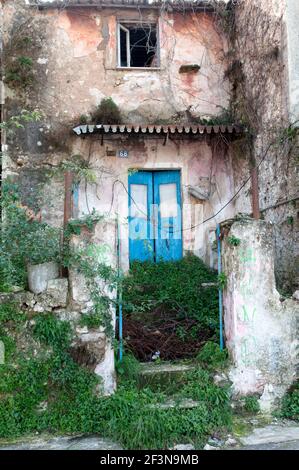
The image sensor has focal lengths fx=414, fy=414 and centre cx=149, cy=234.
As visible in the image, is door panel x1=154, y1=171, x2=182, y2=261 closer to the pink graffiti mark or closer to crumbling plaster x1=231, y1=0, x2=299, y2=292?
crumbling plaster x1=231, y1=0, x2=299, y2=292

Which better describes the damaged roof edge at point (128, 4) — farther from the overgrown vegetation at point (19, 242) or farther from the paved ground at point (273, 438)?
the paved ground at point (273, 438)

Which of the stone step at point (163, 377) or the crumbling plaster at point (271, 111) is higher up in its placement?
the crumbling plaster at point (271, 111)

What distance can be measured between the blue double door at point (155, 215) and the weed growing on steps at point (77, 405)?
445 centimetres

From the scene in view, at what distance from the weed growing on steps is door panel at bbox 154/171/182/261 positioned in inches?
180

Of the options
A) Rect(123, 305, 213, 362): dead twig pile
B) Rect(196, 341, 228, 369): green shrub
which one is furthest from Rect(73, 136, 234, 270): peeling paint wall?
Rect(196, 341, 228, 369): green shrub

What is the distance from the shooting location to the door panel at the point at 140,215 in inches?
352

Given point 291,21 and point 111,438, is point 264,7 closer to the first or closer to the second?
point 291,21

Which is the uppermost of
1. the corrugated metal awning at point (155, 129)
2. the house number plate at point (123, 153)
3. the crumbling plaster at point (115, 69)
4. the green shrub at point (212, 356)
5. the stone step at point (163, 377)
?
the crumbling plaster at point (115, 69)

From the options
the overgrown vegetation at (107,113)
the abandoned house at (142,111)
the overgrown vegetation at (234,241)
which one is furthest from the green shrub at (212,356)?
the overgrown vegetation at (107,113)

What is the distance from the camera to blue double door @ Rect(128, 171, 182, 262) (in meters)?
8.97

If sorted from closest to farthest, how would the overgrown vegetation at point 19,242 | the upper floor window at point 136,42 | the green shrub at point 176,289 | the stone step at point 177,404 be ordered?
the stone step at point 177,404, the overgrown vegetation at point 19,242, the green shrub at point 176,289, the upper floor window at point 136,42

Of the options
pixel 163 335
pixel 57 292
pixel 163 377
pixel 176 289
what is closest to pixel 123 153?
pixel 176 289

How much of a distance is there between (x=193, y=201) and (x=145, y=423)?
576 cm

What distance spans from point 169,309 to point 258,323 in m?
2.02
